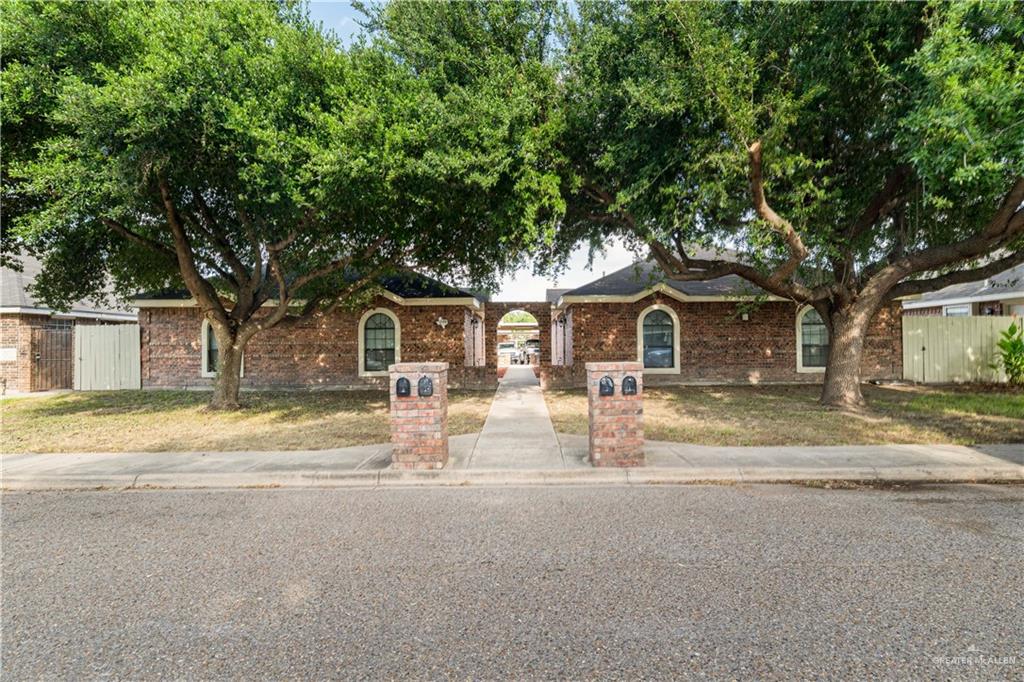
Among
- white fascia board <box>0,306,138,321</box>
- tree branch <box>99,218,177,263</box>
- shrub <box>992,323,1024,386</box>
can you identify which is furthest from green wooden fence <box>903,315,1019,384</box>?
white fascia board <box>0,306,138,321</box>

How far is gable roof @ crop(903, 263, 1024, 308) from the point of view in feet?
56.6

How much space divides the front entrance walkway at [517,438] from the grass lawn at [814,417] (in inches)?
19.6

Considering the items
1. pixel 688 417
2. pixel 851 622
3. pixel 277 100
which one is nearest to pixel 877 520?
pixel 851 622

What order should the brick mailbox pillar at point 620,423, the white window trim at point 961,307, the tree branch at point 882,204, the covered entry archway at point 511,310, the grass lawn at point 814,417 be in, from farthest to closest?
1. the white window trim at point 961,307
2. the covered entry archway at point 511,310
3. the tree branch at point 882,204
4. the grass lawn at point 814,417
5. the brick mailbox pillar at point 620,423

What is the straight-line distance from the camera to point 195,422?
10102 millimetres

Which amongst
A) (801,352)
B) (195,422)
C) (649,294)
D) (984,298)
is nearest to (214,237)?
(195,422)

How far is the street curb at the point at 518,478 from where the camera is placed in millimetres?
6004

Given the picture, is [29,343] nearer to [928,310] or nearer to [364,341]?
[364,341]

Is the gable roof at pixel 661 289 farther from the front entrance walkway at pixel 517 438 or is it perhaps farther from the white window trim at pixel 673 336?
the front entrance walkway at pixel 517 438

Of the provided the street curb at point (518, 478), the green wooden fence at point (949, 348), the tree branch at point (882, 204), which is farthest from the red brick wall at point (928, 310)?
the street curb at point (518, 478)

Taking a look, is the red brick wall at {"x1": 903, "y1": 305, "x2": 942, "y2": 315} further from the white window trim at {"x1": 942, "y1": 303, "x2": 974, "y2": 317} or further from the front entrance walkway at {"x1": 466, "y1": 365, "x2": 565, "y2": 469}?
the front entrance walkway at {"x1": 466, "y1": 365, "x2": 565, "y2": 469}

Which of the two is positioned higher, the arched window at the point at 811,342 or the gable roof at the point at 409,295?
the gable roof at the point at 409,295

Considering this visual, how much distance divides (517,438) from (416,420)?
2.41 m

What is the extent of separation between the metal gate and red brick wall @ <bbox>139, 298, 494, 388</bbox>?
2.88 meters
